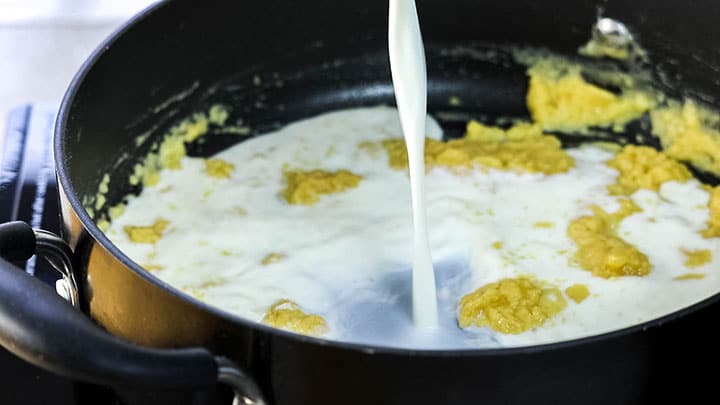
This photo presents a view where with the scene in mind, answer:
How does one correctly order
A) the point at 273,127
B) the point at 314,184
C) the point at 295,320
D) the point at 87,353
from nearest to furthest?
1. the point at 87,353
2. the point at 295,320
3. the point at 314,184
4. the point at 273,127

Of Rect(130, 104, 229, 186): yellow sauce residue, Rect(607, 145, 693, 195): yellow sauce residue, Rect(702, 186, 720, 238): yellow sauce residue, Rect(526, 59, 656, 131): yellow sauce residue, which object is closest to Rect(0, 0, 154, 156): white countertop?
Rect(130, 104, 229, 186): yellow sauce residue

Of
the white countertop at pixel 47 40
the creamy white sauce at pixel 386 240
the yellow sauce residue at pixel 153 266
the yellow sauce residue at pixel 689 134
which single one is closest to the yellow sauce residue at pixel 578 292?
the creamy white sauce at pixel 386 240

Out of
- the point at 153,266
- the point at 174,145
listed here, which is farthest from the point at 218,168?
the point at 153,266

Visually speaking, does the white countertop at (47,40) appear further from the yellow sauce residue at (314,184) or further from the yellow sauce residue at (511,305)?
the yellow sauce residue at (511,305)

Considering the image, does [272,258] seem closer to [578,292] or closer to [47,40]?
[578,292]

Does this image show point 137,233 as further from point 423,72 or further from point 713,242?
point 713,242

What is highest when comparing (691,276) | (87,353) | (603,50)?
(87,353)
